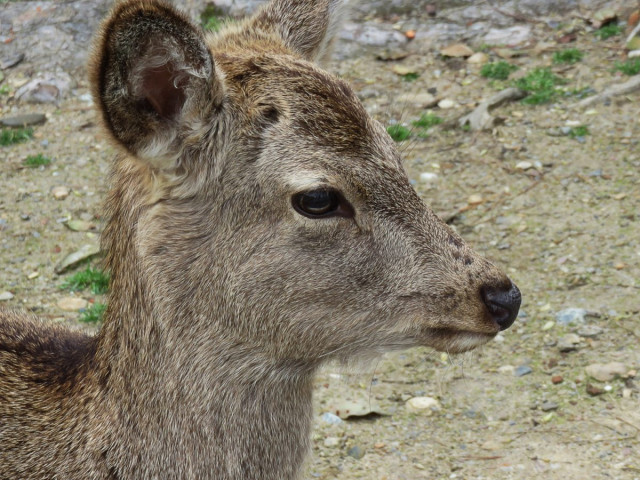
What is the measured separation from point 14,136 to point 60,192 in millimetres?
1119

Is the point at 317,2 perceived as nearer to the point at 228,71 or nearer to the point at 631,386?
the point at 228,71

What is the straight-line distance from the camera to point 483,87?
27.1 feet

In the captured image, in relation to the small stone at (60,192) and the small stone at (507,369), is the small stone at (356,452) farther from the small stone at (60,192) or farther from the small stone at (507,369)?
the small stone at (60,192)

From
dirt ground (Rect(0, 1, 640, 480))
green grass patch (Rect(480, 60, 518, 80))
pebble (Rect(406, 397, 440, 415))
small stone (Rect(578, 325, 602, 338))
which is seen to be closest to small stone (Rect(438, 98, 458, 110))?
dirt ground (Rect(0, 1, 640, 480))

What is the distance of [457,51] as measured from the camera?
8.73m

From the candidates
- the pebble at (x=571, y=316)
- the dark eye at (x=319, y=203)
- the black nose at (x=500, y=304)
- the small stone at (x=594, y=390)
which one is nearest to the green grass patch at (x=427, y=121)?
the pebble at (x=571, y=316)

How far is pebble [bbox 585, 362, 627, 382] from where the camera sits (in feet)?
16.7

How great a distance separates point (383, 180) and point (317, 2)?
1.20m

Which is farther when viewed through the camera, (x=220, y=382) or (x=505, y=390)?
(x=505, y=390)

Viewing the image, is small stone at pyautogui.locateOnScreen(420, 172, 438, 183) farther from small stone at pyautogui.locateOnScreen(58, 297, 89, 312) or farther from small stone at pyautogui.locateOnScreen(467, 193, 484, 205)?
small stone at pyautogui.locateOnScreen(58, 297, 89, 312)

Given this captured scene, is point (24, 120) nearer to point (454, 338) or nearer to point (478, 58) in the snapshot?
point (478, 58)

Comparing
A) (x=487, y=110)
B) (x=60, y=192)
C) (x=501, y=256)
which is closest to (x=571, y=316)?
(x=501, y=256)

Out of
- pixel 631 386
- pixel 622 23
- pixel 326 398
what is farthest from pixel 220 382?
pixel 622 23

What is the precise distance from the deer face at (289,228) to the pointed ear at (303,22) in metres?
0.64
